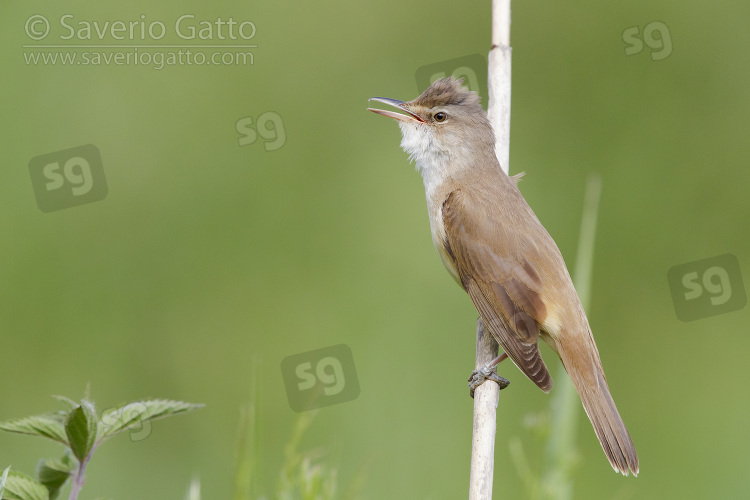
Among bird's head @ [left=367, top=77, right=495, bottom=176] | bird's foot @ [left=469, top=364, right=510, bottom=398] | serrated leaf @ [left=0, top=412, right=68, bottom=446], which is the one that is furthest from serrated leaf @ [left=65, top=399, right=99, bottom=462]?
bird's head @ [left=367, top=77, right=495, bottom=176]

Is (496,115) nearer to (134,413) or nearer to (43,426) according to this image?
(134,413)

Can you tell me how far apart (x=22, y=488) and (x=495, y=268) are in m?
2.45

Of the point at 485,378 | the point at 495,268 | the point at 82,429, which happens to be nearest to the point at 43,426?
the point at 82,429

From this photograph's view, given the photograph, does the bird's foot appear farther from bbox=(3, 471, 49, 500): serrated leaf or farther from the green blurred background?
bbox=(3, 471, 49, 500): serrated leaf

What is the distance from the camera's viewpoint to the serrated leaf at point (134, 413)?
5.59 ft

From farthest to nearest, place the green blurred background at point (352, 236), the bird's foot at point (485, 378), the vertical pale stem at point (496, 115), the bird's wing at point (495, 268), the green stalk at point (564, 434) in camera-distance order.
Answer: the green blurred background at point (352, 236)
the bird's wing at point (495, 268)
the bird's foot at point (485, 378)
the vertical pale stem at point (496, 115)
the green stalk at point (564, 434)

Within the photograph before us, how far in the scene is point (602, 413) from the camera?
3.48 m

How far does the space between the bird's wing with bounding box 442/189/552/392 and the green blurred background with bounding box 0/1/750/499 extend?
128cm

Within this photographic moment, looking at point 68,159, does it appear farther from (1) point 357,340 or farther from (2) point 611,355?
(2) point 611,355

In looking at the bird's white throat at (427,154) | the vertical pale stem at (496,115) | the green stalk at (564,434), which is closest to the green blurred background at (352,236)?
the vertical pale stem at (496,115)

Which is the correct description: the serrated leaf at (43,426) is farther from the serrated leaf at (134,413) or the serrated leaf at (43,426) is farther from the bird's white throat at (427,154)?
the bird's white throat at (427,154)

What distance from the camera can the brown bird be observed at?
350cm

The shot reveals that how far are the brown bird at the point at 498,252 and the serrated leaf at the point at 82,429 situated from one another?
2.07 metres

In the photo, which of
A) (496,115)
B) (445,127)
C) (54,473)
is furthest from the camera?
(445,127)
